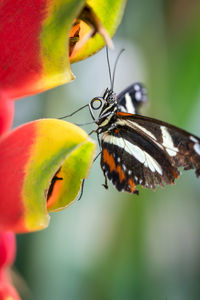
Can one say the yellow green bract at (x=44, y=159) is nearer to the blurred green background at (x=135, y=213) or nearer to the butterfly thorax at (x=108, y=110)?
the butterfly thorax at (x=108, y=110)

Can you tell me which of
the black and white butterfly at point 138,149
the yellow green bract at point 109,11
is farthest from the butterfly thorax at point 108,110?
the yellow green bract at point 109,11

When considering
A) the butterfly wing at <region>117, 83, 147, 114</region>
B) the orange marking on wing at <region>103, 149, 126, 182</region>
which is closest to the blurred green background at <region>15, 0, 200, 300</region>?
the butterfly wing at <region>117, 83, 147, 114</region>

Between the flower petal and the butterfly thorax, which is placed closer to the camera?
the flower petal

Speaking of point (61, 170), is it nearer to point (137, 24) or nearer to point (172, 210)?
point (172, 210)

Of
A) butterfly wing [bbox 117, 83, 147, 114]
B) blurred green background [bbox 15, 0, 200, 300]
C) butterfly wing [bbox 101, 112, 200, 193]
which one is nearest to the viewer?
butterfly wing [bbox 101, 112, 200, 193]

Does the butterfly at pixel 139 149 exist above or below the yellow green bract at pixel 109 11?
below

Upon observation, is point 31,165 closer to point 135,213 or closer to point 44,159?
point 44,159

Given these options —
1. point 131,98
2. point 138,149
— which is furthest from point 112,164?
point 131,98

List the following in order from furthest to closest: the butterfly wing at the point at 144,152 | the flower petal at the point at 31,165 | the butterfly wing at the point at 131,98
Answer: the butterfly wing at the point at 131,98 → the butterfly wing at the point at 144,152 → the flower petal at the point at 31,165

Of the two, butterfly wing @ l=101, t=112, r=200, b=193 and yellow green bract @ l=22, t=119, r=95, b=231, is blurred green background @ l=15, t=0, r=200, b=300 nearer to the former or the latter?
butterfly wing @ l=101, t=112, r=200, b=193
